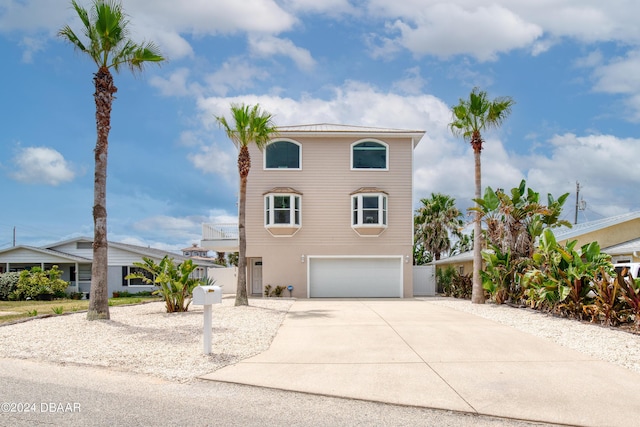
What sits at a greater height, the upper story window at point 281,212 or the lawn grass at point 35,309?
the upper story window at point 281,212

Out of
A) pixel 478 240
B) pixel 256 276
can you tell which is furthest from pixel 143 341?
pixel 256 276

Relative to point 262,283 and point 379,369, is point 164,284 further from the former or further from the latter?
point 262,283

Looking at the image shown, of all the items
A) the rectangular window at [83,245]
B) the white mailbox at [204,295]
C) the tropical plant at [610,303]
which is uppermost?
the rectangular window at [83,245]

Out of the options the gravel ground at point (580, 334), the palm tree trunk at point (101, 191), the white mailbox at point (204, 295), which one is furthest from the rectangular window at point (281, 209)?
the white mailbox at point (204, 295)

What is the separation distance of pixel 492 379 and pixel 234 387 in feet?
11.5

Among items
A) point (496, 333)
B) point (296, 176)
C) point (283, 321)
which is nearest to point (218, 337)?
point (283, 321)

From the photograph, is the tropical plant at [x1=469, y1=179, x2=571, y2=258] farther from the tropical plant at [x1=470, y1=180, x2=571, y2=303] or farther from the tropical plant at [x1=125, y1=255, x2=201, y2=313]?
the tropical plant at [x1=125, y1=255, x2=201, y2=313]

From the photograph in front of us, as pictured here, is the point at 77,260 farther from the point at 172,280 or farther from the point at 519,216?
the point at 519,216

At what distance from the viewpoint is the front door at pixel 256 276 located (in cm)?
2708

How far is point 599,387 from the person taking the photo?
6730 mm

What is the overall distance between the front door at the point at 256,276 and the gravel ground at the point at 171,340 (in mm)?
12321

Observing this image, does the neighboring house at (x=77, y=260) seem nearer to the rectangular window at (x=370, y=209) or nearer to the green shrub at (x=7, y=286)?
the green shrub at (x=7, y=286)

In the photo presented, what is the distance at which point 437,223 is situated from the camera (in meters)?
36.9

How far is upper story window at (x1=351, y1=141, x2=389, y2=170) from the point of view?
25.4 meters
